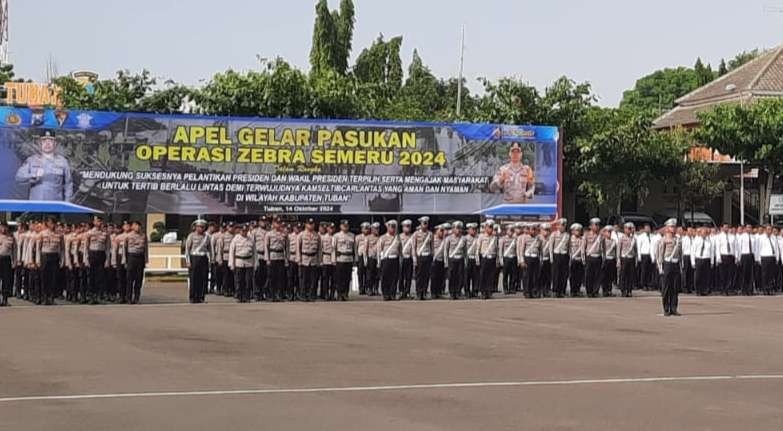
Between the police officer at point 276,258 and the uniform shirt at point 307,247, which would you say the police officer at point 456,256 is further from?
the police officer at point 276,258

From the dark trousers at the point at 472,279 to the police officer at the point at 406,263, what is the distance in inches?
45.7

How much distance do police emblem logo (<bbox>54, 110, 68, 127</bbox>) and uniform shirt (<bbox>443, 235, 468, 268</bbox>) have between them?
27.8 feet

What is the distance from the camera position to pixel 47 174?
2614cm

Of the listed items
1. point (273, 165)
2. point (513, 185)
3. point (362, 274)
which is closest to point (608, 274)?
point (513, 185)

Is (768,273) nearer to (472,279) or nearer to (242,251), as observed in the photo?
(472,279)

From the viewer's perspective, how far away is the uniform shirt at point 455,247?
81.8ft

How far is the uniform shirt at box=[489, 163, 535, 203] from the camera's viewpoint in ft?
94.9

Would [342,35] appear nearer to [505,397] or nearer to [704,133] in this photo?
[704,133]

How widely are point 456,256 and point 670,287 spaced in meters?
5.63

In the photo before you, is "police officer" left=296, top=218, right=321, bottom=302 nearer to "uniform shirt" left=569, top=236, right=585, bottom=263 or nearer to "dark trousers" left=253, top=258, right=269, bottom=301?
"dark trousers" left=253, top=258, right=269, bottom=301

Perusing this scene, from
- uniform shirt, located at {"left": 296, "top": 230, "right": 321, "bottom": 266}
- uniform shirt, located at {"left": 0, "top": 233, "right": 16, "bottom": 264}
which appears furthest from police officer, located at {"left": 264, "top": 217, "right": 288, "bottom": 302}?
uniform shirt, located at {"left": 0, "top": 233, "right": 16, "bottom": 264}

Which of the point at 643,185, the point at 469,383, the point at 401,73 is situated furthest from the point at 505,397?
the point at 401,73

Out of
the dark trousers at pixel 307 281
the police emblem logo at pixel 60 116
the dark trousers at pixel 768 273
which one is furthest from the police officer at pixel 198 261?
the dark trousers at pixel 768 273

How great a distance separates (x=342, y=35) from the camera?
52281 millimetres
